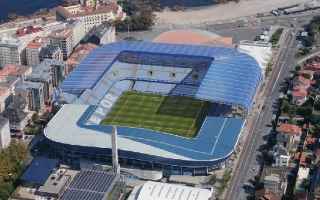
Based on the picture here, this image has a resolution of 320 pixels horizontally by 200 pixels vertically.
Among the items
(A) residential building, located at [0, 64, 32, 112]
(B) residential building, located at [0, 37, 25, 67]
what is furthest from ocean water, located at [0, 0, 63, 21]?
(A) residential building, located at [0, 64, 32, 112]

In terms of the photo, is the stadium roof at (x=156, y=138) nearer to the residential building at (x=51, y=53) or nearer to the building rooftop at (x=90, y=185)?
the building rooftop at (x=90, y=185)

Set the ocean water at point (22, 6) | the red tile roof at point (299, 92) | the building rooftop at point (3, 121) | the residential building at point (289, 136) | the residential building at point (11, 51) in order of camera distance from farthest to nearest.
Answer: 1. the ocean water at point (22, 6)
2. the residential building at point (11, 51)
3. the red tile roof at point (299, 92)
4. the building rooftop at point (3, 121)
5. the residential building at point (289, 136)

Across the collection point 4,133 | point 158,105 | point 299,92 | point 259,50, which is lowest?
point 4,133

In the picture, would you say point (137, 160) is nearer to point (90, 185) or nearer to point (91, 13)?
point (90, 185)

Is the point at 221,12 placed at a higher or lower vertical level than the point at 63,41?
higher

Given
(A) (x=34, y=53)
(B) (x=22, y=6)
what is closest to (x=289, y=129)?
(A) (x=34, y=53)

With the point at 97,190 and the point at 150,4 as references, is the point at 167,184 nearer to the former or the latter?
the point at 97,190

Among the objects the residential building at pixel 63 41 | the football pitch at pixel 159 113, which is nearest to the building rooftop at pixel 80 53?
the residential building at pixel 63 41

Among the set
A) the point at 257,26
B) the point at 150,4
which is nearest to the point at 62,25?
the point at 150,4

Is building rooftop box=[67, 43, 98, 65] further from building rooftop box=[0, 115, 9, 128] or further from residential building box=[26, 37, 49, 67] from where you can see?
building rooftop box=[0, 115, 9, 128]
